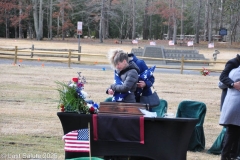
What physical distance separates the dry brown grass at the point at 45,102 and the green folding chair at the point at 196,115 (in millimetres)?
161

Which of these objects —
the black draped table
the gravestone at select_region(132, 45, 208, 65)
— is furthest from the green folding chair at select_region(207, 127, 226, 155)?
the gravestone at select_region(132, 45, 208, 65)

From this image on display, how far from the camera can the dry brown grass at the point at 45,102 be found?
8.03 metres

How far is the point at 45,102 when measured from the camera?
43.2 ft

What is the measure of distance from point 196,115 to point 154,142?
8.36 ft

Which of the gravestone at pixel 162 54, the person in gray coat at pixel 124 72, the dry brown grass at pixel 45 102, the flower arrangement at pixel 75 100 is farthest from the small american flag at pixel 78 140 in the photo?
the gravestone at pixel 162 54

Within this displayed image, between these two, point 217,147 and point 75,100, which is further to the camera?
point 217,147

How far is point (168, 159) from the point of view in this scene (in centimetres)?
573

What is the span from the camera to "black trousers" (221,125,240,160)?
6.83 meters

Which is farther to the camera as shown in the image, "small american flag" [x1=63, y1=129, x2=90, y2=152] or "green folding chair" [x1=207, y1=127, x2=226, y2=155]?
"green folding chair" [x1=207, y1=127, x2=226, y2=155]

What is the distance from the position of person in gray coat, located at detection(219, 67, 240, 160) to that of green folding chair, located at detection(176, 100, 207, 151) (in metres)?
1.04

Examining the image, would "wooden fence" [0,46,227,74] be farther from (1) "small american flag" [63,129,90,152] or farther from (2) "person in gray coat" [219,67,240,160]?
(1) "small american flag" [63,129,90,152]

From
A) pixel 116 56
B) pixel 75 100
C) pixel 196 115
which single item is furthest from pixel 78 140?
pixel 196 115

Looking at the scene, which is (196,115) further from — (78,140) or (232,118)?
(78,140)

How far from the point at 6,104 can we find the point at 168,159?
24.4ft
